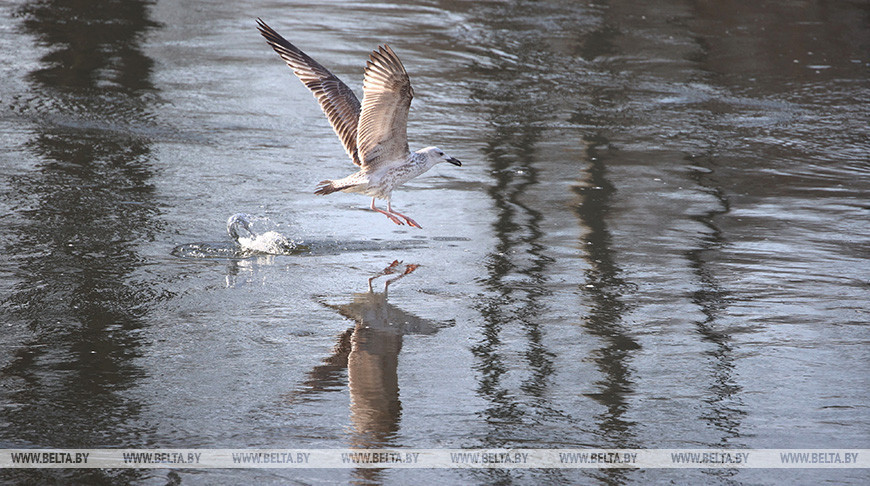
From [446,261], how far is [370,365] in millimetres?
1794

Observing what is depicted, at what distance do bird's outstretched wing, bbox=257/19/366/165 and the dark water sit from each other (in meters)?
0.62

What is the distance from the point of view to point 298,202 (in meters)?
7.76

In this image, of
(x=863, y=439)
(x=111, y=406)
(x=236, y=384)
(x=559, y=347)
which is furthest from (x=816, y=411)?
(x=111, y=406)

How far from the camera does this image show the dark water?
4355 mm

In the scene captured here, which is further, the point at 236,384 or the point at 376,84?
the point at 376,84

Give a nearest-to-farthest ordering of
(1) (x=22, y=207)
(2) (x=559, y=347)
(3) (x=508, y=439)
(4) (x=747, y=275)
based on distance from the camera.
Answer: (3) (x=508, y=439)
(2) (x=559, y=347)
(4) (x=747, y=275)
(1) (x=22, y=207)

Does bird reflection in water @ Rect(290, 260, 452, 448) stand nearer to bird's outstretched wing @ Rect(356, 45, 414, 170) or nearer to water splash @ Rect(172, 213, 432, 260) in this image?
water splash @ Rect(172, 213, 432, 260)

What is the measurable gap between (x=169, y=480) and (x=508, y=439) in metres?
1.34

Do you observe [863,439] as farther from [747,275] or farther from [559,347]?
[747,275]

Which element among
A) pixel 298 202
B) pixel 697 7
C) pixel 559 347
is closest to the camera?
pixel 559 347

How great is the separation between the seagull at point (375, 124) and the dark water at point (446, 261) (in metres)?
0.36

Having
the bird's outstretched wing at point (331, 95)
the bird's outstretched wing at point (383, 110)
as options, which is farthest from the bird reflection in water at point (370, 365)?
the bird's outstretched wing at point (331, 95)

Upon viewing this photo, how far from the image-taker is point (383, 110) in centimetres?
689

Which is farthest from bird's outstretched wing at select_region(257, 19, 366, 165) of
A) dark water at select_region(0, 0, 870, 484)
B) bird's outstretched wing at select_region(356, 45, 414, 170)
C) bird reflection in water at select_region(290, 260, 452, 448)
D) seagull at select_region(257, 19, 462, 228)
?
bird reflection in water at select_region(290, 260, 452, 448)
